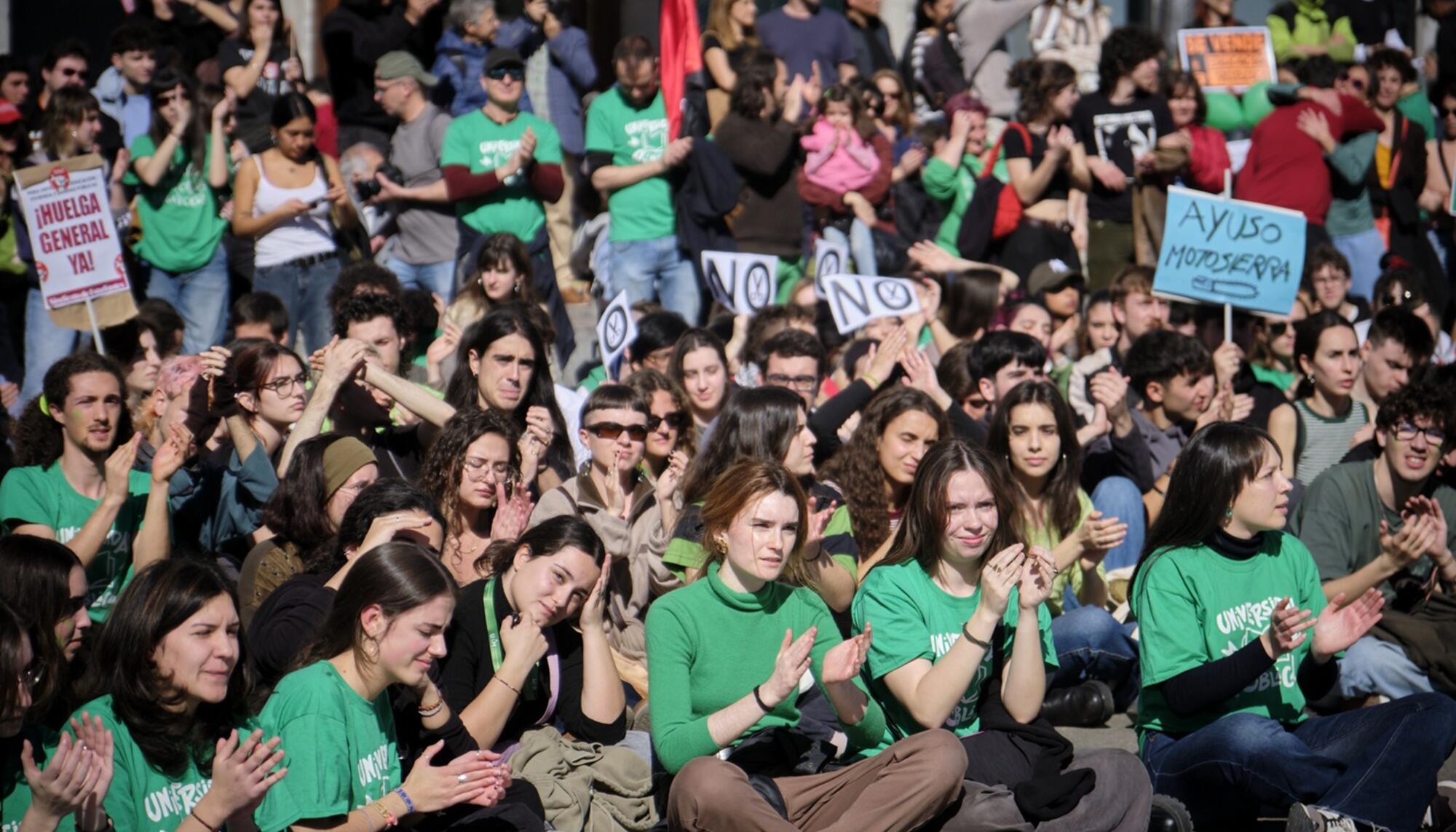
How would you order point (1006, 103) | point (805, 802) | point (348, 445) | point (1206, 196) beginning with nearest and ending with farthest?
point (805, 802), point (348, 445), point (1206, 196), point (1006, 103)

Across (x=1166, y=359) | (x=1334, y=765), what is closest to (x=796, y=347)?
(x=1166, y=359)

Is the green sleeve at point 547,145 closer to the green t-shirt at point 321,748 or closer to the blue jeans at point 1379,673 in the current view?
the blue jeans at point 1379,673

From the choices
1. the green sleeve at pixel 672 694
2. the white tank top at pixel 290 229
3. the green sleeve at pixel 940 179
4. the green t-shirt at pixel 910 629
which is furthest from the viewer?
the green sleeve at pixel 940 179

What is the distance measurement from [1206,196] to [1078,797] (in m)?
4.97

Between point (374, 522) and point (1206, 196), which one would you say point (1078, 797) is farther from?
point (1206, 196)

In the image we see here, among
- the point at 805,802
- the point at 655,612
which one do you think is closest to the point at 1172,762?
the point at 805,802

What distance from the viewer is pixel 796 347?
311 inches

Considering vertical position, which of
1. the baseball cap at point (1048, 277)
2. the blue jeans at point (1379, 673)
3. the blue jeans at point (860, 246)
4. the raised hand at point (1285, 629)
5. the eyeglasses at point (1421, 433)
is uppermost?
the raised hand at point (1285, 629)

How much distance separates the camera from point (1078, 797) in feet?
16.7

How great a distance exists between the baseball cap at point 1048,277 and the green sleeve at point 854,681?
5.38 m

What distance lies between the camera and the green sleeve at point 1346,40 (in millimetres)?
14031

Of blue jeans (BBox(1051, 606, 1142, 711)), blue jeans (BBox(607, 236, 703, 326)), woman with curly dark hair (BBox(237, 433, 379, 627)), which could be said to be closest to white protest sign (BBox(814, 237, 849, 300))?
blue jeans (BBox(607, 236, 703, 326))

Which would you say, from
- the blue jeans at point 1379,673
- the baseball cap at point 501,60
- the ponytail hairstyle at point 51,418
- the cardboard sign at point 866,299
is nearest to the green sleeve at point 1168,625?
the blue jeans at point 1379,673

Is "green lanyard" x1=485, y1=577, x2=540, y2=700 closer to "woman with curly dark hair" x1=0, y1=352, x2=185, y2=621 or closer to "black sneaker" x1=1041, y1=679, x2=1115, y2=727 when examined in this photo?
"woman with curly dark hair" x1=0, y1=352, x2=185, y2=621
